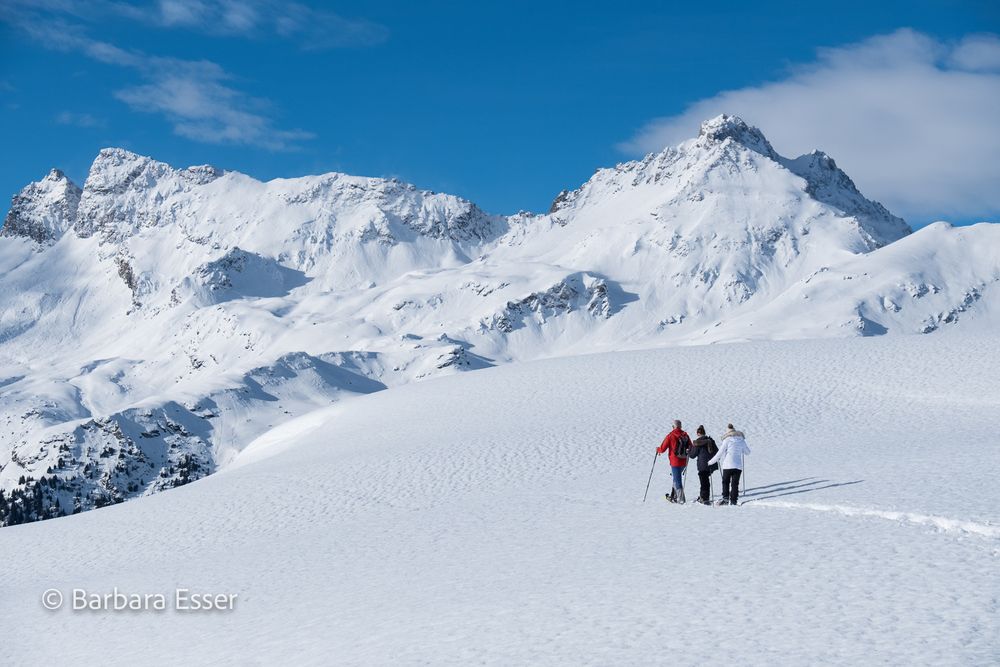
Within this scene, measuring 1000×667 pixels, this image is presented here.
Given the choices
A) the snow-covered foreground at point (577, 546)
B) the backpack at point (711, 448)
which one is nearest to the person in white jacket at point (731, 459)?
the backpack at point (711, 448)

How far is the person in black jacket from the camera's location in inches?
964

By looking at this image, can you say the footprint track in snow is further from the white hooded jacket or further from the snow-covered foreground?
the white hooded jacket

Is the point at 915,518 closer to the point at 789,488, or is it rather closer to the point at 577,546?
the point at 789,488

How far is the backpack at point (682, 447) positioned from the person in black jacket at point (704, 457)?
0.15m

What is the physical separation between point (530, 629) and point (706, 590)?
10.5 feet

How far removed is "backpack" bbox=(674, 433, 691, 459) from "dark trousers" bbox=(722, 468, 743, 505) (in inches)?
50.4

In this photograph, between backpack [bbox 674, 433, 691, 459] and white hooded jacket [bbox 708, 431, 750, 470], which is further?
backpack [bbox 674, 433, 691, 459]

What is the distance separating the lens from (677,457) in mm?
25094

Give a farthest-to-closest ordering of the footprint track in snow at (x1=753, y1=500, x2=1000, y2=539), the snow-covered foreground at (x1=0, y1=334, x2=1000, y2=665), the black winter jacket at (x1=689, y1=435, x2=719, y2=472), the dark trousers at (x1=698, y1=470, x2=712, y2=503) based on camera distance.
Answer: the black winter jacket at (x1=689, y1=435, x2=719, y2=472) < the dark trousers at (x1=698, y1=470, x2=712, y2=503) < the footprint track in snow at (x1=753, y1=500, x2=1000, y2=539) < the snow-covered foreground at (x1=0, y1=334, x2=1000, y2=665)

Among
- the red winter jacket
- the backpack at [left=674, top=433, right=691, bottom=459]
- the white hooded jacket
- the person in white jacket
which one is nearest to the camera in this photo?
the person in white jacket

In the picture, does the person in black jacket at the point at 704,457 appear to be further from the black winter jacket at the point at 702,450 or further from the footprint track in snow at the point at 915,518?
the footprint track in snow at the point at 915,518

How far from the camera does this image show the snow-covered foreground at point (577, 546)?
14.1 m

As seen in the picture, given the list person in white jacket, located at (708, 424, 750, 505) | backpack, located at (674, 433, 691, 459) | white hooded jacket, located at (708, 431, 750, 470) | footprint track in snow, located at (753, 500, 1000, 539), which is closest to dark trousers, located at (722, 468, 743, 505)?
person in white jacket, located at (708, 424, 750, 505)

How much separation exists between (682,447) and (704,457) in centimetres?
72
